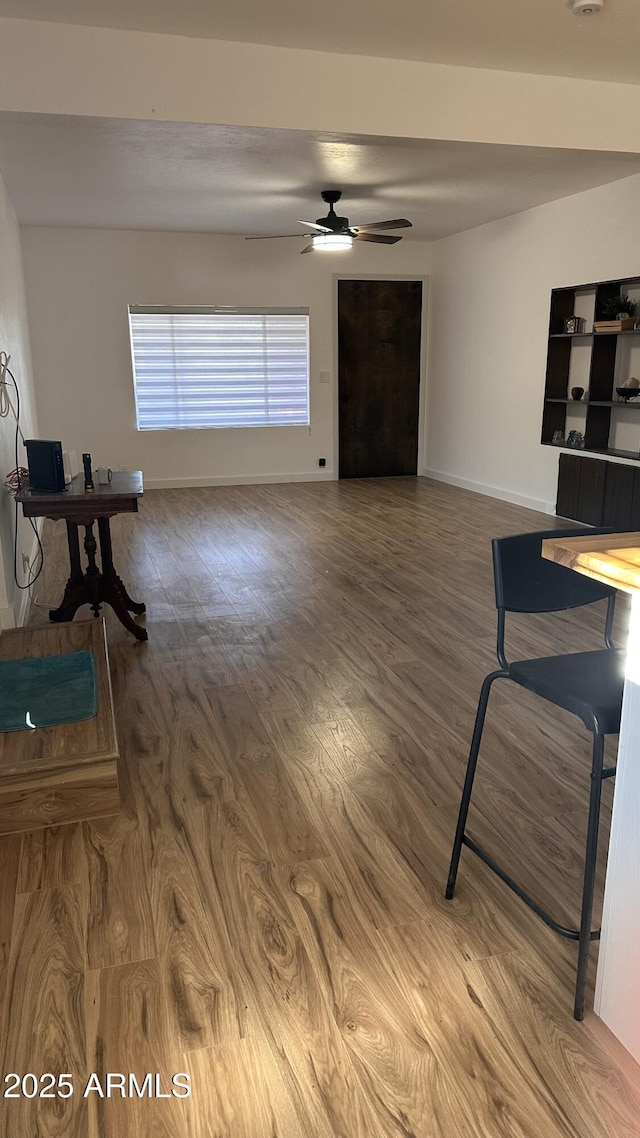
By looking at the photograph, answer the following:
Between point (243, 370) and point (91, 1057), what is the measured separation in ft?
24.5

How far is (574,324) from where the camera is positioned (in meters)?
6.04

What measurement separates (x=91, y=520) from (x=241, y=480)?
4.87 m

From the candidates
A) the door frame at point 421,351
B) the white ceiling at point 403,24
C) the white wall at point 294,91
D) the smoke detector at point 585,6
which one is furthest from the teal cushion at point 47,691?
the door frame at point 421,351

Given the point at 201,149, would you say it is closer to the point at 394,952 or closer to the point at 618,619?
the point at 618,619

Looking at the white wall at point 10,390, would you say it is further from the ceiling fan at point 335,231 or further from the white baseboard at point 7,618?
the ceiling fan at point 335,231

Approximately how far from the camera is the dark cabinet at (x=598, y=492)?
5.48 metres

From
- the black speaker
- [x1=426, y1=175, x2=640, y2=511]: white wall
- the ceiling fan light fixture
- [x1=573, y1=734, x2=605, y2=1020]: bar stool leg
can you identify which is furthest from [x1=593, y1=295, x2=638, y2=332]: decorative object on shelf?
[x1=573, y1=734, x2=605, y2=1020]: bar stool leg

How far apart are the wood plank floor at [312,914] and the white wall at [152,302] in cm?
469

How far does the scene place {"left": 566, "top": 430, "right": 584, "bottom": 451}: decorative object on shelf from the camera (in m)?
6.16

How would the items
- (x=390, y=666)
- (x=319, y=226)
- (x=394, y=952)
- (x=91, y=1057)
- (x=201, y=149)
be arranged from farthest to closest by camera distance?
(x=319, y=226), (x=201, y=149), (x=390, y=666), (x=394, y=952), (x=91, y=1057)

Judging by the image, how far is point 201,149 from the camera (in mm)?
4371

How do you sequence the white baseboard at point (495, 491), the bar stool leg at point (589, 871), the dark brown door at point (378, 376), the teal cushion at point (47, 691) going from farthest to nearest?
the dark brown door at point (378, 376) < the white baseboard at point (495, 491) < the teal cushion at point (47, 691) < the bar stool leg at point (589, 871)

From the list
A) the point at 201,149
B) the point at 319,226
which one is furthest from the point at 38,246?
the point at 201,149

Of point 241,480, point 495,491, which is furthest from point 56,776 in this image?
point 241,480
